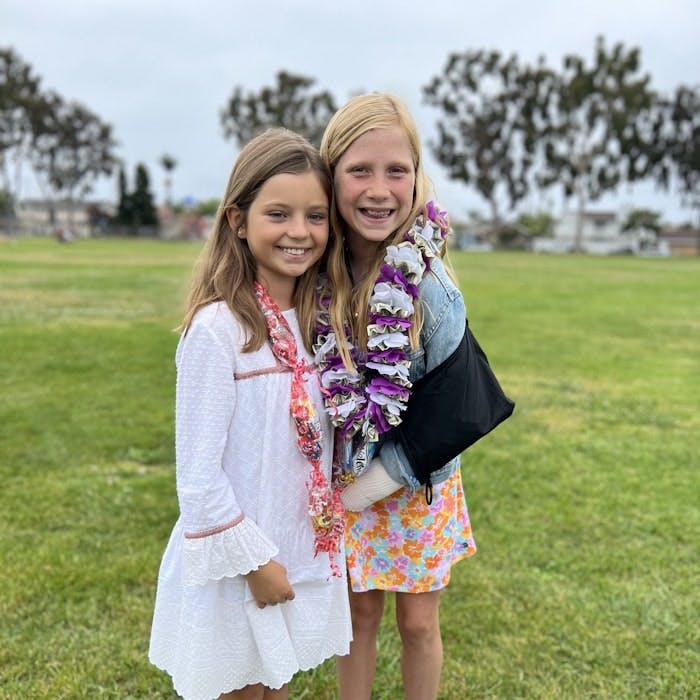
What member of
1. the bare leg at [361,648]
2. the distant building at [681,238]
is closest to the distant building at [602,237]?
the distant building at [681,238]

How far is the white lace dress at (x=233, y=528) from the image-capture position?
1.68 metres

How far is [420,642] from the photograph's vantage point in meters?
2.15

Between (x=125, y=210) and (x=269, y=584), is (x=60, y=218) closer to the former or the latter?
(x=125, y=210)

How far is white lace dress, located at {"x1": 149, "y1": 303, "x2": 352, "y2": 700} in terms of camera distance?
168 centimetres

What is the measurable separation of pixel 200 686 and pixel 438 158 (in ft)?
184

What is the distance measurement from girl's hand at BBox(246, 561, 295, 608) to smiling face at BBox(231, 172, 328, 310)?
2.41ft

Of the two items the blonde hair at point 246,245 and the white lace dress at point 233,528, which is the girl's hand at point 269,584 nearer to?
the white lace dress at point 233,528

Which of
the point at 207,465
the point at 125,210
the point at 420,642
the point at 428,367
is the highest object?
the point at 428,367

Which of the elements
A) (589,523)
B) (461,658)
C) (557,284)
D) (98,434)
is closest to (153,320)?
(98,434)

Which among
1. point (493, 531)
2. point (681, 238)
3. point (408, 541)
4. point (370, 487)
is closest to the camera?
point (370, 487)

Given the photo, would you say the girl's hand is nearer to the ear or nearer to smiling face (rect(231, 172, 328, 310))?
smiling face (rect(231, 172, 328, 310))

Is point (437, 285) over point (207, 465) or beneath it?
over

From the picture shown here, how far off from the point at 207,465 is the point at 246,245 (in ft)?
1.94

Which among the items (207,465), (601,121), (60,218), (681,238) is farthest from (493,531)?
(60,218)
